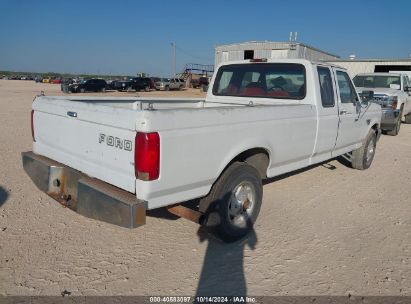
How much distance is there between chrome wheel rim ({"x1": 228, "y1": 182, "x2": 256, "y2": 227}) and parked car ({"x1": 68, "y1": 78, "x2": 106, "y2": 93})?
114 feet

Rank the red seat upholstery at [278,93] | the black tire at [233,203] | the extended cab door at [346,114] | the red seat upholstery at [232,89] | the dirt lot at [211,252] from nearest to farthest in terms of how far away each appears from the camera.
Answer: the dirt lot at [211,252] → the black tire at [233,203] → the red seat upholstery at [278,93] → the extended cab door at [346,114] → the red seat upholstery at [232,89]

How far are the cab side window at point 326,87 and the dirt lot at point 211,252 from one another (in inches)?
58.7

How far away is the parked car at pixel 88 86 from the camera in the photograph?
3584cm

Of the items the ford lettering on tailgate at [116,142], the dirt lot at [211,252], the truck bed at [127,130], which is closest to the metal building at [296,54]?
the dirt lot at [211,252]

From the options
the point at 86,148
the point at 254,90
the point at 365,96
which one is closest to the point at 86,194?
the point at 86,148

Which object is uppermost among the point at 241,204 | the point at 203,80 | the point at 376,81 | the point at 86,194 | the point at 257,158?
the point at 203,80

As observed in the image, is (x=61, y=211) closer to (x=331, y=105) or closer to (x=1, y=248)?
(x=1, y=248)

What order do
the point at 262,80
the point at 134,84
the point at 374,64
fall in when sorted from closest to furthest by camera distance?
the point at 262,80, the point at 374,64, the point at 134,84

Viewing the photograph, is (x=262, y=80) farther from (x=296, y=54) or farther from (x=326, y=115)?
(x=296, y=54)

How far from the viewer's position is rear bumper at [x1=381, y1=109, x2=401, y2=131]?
1102 centimetres

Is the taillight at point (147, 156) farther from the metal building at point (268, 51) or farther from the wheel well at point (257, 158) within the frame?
the metal building at point (268, 51)

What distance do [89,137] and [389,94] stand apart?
10.6m

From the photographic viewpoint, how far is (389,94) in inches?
438

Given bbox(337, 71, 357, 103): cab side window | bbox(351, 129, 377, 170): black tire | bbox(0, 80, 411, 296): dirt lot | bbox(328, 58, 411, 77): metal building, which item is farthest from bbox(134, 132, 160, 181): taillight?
bbox(328, 58, 411, 77): metal building
